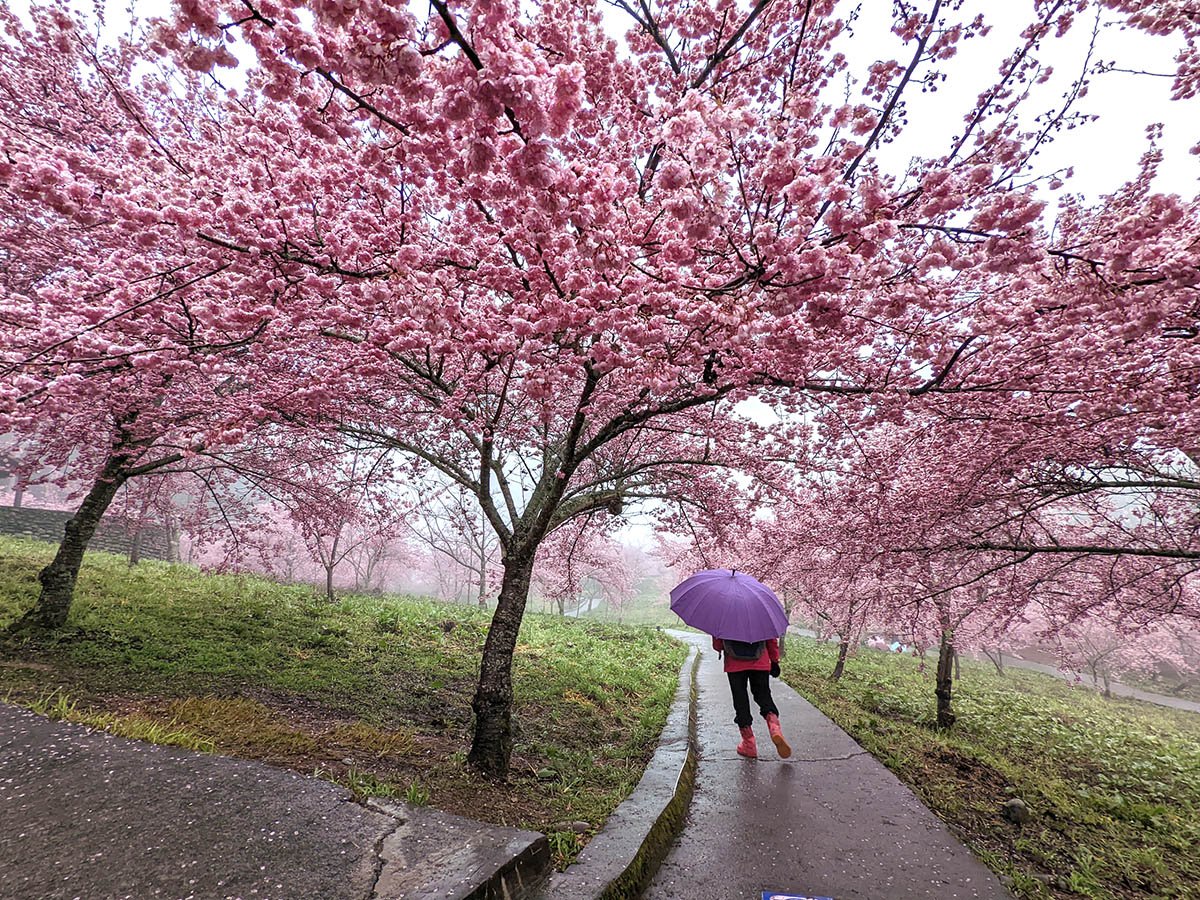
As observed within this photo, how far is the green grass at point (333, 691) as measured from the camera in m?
3.98

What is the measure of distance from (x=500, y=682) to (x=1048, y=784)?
7.22m

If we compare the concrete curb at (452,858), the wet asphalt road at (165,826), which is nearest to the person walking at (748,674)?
the concrete curb at (452,858)

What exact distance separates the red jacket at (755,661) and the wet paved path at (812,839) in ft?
3.35

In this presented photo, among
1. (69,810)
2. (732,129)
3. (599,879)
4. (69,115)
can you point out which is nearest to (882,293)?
(732,129)

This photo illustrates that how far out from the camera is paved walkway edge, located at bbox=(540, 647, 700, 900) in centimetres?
270

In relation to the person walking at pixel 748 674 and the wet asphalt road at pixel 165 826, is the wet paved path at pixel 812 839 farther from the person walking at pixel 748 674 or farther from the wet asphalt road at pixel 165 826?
the wet asphalt road at pixel 165 826

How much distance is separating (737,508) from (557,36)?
8.01 meters

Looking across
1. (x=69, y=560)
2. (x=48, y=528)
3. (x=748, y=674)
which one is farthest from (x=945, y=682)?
(x=48, y=528)

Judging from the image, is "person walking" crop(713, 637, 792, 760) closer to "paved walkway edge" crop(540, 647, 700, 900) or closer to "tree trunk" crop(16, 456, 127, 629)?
"paved walkway edge" crop(540, 647, 700, 900)

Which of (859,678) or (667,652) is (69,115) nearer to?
(667,652)

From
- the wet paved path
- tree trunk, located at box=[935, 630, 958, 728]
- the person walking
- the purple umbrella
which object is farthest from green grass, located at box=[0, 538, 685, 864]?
tree trunk, located at box=[935, 630, 958, 728]

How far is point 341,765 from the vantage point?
3867mm

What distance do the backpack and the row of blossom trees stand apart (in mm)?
2328

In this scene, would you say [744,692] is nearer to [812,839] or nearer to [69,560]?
[812,839]
